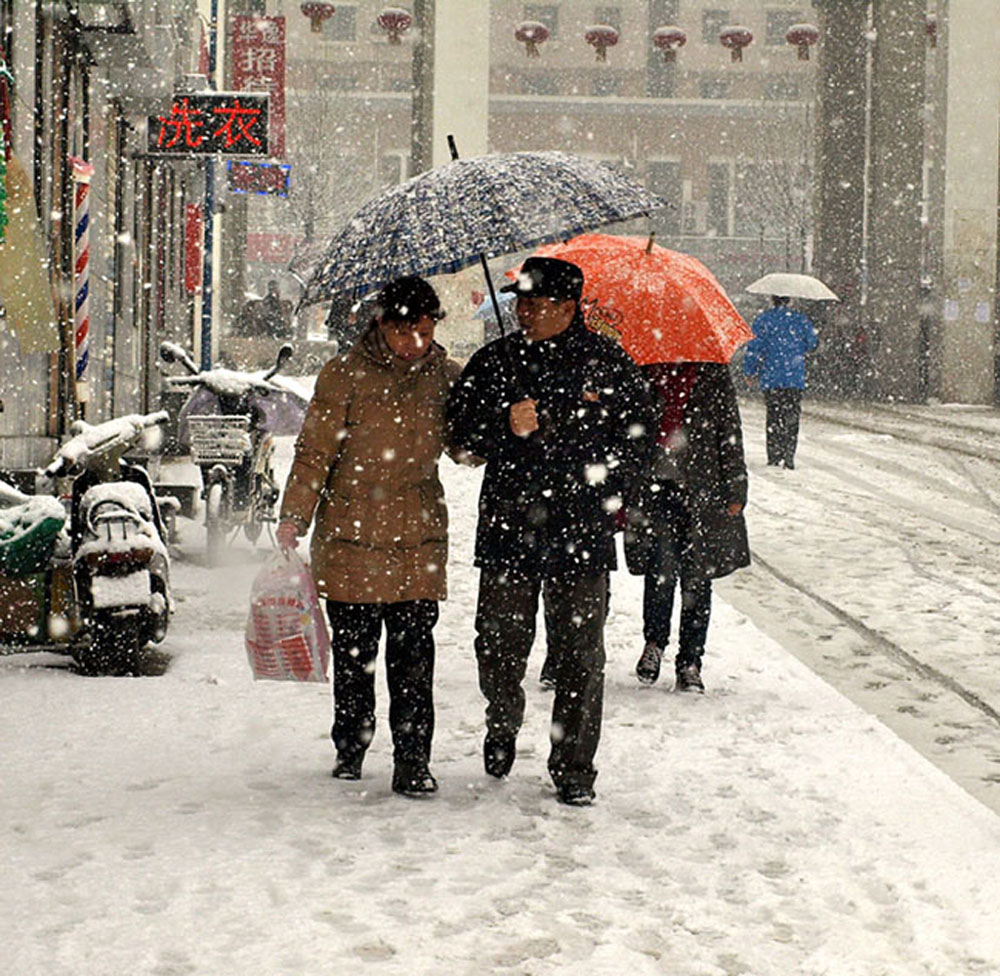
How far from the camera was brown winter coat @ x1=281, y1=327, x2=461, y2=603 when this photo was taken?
518 centimetres

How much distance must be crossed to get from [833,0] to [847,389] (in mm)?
8942

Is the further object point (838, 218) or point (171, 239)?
point (838, 218)

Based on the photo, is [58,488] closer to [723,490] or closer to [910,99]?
[723,490]

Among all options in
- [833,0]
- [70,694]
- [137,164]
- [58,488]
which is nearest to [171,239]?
[137,164]

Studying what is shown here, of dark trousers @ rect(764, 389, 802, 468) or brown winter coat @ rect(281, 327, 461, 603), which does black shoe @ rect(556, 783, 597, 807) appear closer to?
brown winter coat @ rect(281, 327, 461, 603)

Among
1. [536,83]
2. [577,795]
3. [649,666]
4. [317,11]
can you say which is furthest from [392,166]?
[577,795]

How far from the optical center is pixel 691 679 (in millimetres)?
6984

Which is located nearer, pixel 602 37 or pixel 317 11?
pixel 317 11

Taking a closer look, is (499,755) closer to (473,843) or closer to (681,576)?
(473,843)

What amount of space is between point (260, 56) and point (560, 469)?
22.7m

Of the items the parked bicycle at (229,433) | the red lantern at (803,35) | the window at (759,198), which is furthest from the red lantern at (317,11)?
the window at (759,198)

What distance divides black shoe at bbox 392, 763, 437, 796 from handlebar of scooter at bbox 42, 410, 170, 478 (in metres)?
2.64

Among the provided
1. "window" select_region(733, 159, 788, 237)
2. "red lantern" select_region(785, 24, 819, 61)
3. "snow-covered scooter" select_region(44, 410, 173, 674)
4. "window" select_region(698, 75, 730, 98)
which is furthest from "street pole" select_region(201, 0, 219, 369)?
"window" select_region(698, 75, 730, 98)

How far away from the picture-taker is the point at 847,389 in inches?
1416
